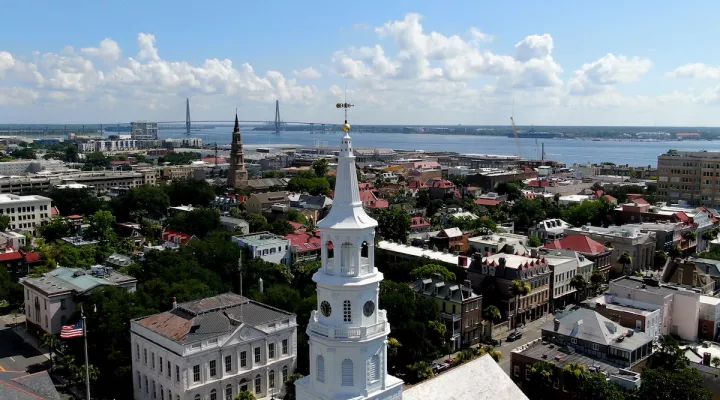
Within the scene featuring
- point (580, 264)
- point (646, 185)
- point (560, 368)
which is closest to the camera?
point (560, 368)

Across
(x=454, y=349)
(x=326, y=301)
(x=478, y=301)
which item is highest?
(x=326, y=301)

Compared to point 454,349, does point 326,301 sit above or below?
above

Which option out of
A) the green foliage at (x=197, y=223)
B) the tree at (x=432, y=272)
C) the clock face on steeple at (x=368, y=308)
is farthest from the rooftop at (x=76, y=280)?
the clock face on steeple at (x=368, y=308)

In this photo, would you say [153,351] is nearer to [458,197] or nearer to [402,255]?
[402,255]

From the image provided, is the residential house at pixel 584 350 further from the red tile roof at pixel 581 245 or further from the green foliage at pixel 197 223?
the green foliage at pixel 197 223

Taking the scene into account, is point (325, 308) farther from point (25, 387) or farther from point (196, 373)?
point (196, 373)

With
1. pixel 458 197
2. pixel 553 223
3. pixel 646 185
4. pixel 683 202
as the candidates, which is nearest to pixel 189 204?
pixel 458 197
